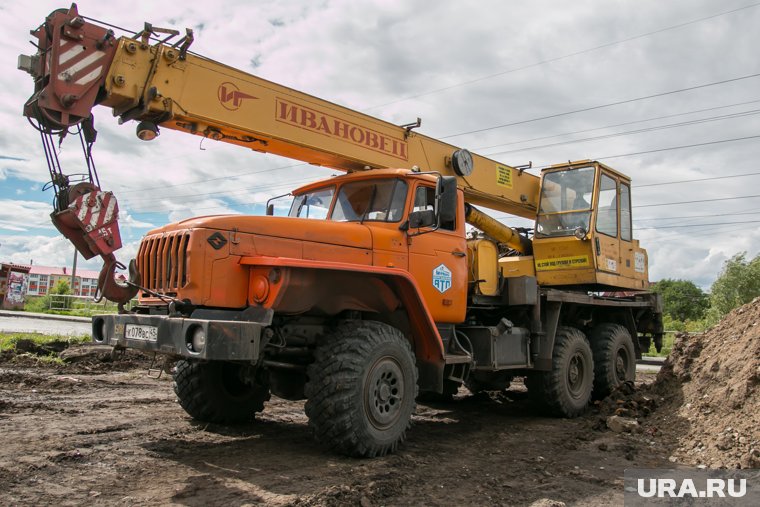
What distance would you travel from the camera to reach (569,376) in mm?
8727

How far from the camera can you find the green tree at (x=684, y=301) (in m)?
62.7

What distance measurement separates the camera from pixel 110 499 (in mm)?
4211

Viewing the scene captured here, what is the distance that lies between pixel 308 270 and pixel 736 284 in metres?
34.1

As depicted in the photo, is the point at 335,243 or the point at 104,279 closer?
the point at 104,279

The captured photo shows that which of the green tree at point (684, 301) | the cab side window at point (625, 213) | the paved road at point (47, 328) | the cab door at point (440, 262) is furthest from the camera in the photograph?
the green tree at point (684, 301)

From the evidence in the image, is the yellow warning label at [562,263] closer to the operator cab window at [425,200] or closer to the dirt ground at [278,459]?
the dirt ground at [278,459]

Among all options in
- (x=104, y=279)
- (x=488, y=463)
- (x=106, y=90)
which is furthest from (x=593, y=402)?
(x=106, y=90)

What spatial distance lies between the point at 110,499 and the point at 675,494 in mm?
4241

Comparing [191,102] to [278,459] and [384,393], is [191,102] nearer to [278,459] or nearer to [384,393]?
[384,393]

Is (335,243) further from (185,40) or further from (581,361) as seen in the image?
(581,361)

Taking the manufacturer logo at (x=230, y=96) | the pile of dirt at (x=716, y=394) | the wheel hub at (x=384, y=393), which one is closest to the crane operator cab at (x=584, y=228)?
the pile of dirt at (x=716, y=394)

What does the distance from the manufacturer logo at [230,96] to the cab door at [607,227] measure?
556cm
